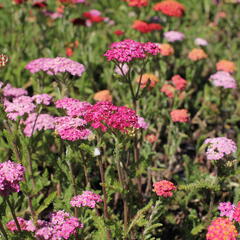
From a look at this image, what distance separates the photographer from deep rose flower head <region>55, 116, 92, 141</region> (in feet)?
8.91

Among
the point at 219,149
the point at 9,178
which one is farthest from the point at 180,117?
the point at 9,178

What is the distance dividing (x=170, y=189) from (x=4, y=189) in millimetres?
1151

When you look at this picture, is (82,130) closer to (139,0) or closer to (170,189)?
(170,189)

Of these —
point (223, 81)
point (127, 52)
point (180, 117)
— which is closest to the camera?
point (127, 52)

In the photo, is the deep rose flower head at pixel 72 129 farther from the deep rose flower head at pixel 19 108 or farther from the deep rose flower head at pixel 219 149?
the deep rose flower head at pixel 219 149

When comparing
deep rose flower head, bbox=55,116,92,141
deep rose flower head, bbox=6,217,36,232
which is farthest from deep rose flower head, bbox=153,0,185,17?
deep rose flower head, bbox=6,217,36,232

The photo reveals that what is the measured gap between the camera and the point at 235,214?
245cm

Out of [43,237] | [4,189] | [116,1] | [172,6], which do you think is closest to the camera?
[4,189]

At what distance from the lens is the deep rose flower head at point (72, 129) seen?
271 cm

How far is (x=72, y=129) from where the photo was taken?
2.76 meters

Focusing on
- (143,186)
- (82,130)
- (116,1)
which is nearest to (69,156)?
(82,130)

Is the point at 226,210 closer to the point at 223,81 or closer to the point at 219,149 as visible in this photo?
the point at 219,149

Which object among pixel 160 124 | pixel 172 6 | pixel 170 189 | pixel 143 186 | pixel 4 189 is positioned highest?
pixel 172 6

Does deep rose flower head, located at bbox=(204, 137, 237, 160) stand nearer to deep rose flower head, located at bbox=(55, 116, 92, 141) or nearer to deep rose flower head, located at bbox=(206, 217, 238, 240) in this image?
deep rose flower head, located at bbox=(206, 217, 238, 240)
